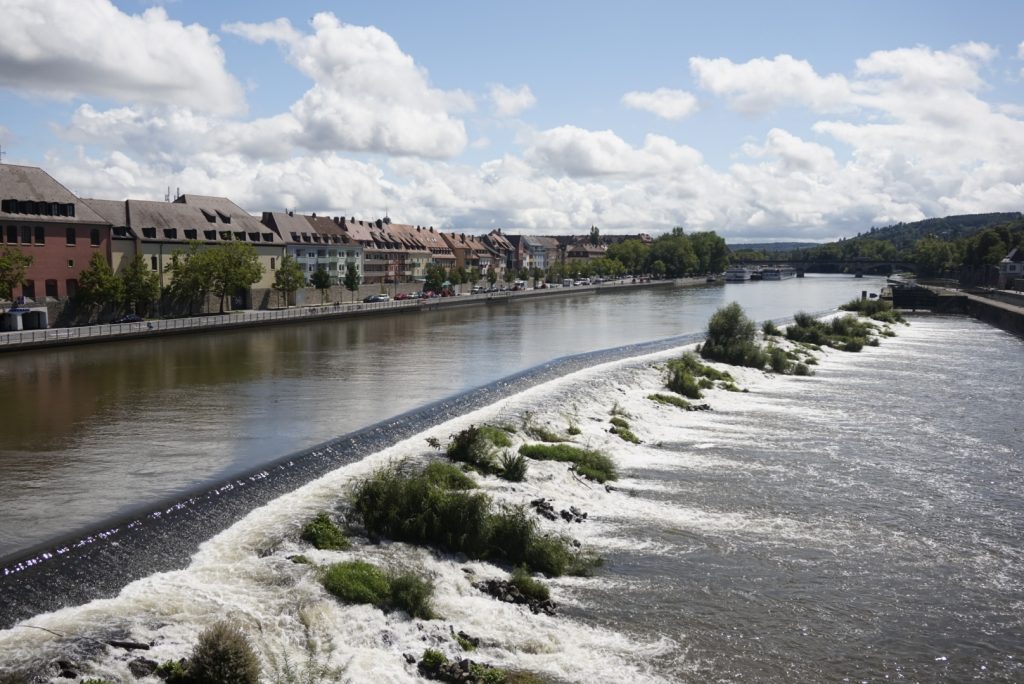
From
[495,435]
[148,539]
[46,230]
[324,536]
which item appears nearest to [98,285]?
[46,230]

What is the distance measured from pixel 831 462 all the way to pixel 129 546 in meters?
17.9

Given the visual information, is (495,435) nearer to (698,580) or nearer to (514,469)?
(514,469)

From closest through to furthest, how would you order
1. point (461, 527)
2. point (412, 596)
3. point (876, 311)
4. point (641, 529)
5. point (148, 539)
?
point (412, 596)
point (148, 539)
point (461, 527)
point (641, 529)
point (876, 311)

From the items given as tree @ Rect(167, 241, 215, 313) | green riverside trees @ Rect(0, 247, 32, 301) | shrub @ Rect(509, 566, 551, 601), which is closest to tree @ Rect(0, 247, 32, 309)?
green riverside trees @ Rect(0, 247, 32, 301)

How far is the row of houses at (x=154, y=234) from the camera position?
55.8 meters

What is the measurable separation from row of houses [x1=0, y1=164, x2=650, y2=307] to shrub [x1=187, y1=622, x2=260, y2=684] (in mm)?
50798

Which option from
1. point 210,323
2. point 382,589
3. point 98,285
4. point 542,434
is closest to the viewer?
point 382,589

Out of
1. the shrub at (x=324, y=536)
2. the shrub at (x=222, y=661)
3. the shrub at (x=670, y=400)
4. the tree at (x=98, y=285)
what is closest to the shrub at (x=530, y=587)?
the shrub at (x=324, y=536)

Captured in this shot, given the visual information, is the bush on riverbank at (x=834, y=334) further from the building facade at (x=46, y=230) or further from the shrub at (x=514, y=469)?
the building facade at (x=46, y=230)

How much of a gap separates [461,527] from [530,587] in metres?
2.14

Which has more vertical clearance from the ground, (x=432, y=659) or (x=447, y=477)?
(x=447, y=477)

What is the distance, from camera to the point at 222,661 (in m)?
10.8

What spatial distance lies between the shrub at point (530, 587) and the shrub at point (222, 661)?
507 centimetres

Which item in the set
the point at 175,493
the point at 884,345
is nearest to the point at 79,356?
the point at 175,493
